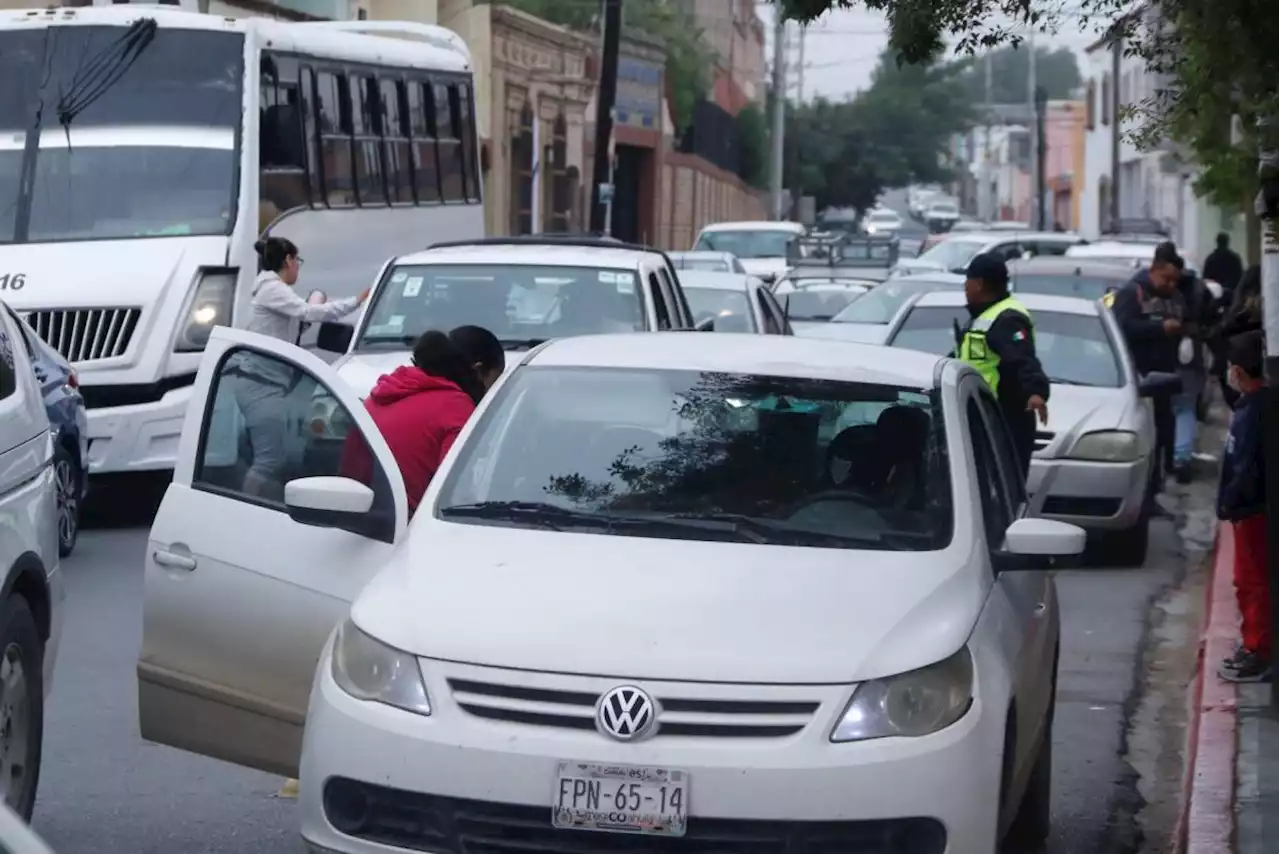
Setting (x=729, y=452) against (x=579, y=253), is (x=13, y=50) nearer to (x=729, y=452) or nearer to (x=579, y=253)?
(x=579, y=253)

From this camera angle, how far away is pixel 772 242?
122 ft

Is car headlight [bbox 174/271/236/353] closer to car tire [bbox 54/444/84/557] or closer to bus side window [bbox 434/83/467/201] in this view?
car tire [bbox 54/444/84/557]

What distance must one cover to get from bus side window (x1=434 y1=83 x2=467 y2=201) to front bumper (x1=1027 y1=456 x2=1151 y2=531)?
9.41 meters

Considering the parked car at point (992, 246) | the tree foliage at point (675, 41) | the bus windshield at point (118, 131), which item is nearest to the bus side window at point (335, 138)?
the bus windshield at point (118, 131)

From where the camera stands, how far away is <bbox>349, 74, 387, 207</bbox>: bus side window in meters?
18.8

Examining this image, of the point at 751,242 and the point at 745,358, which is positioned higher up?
the point at 751,242

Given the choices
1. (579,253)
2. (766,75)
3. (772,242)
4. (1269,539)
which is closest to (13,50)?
(579,253)

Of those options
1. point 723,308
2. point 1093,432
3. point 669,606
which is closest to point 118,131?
point 723,308

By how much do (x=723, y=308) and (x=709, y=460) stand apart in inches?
437

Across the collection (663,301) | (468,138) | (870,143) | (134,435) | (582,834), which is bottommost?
(582,834)

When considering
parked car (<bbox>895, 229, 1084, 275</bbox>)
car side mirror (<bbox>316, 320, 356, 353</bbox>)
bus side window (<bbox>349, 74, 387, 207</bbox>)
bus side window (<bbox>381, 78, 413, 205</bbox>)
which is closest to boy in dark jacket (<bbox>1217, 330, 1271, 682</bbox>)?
car side mirror (<bbox>316, 320, 356, 353</bbox>)

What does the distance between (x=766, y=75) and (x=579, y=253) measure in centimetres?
8064

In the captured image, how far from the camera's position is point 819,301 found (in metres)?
25.1

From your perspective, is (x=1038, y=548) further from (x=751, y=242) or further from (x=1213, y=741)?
(x=751, y=242)
